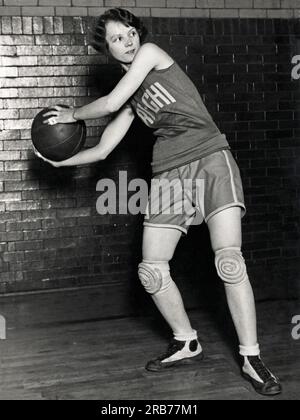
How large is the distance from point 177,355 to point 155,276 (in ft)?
1.74

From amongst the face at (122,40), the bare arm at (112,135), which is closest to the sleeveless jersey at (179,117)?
the face at (122,40)

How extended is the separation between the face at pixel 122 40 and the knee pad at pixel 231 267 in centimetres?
129

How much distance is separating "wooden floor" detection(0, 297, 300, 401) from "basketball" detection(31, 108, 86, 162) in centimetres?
131

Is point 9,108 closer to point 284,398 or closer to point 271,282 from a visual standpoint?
point 271,282

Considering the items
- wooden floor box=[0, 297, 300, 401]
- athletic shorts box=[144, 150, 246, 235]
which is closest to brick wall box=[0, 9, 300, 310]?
wooden floor box=[0, 297, 300, 401]

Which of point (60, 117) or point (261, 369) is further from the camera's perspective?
point (60, 117)

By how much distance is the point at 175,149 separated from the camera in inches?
146

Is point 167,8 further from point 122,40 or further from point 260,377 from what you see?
point 260,377

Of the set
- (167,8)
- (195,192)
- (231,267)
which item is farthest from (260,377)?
(167,8)

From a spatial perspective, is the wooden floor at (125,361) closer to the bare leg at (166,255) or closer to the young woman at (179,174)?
the young woman at (179,174)

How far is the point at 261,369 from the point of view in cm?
344

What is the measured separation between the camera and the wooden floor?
3479 millimetres
